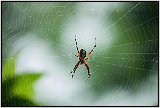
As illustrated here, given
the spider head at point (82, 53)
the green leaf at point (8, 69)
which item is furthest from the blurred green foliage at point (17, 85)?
the spider head at point (82, 53)

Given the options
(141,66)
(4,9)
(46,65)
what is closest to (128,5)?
(141,66)

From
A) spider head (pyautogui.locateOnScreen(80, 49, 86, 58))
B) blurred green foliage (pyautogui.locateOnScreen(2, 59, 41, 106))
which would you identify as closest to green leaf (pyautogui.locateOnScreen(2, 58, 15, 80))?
blurred green foliage (pyautogui.locateOnScreen(2, 59, 41, 106))

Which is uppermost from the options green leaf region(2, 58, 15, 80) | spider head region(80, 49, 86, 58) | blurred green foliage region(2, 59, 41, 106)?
spider head region(80, 49, 86, 58)

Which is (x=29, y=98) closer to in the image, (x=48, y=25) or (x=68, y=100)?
(x=68, y=100)

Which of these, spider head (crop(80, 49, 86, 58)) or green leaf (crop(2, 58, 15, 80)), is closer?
green leaf (crop(2, 58, 15, 80))

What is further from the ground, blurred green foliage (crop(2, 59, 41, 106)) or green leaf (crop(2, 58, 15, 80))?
green leaf (crop(2, 58, 15, 80))

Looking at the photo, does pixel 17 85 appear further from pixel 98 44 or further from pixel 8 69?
pixel 98 44

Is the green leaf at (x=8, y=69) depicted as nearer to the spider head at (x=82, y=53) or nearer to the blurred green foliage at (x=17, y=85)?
the blurred green foliage at (x=17, y=85)

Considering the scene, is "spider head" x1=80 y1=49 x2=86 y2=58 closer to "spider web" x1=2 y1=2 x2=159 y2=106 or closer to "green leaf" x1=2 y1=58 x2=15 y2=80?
"spider web" x1=2 y1=2 x2=159 y2=106

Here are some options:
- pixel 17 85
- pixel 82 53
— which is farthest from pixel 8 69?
pixel 82 53
